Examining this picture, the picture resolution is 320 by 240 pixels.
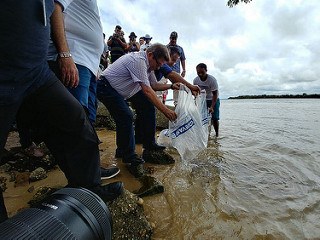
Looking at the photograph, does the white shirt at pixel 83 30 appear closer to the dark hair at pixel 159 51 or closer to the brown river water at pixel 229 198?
the dark hair at pixel 159 51

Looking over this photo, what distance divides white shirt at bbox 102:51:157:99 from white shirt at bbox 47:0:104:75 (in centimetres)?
68

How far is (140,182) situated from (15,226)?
6.22 ft

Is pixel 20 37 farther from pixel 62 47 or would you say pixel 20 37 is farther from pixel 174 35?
pixel 174 35

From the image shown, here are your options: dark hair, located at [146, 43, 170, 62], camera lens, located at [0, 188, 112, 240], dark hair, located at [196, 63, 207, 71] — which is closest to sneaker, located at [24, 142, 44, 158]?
dark hair, located at [146, 43, 170, 62]

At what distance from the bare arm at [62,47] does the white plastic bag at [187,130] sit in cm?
143

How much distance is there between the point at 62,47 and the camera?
167 centimetres

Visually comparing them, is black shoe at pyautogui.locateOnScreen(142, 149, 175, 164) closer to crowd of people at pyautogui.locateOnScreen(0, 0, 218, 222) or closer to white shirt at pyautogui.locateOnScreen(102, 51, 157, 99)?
crowd of people at pyautogui.locateOnScreen(0, 0, 218, 222)

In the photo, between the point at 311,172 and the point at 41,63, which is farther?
the point at 311,172

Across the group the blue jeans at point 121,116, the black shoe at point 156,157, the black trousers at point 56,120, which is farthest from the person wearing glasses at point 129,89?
the black trousers at point 56,120

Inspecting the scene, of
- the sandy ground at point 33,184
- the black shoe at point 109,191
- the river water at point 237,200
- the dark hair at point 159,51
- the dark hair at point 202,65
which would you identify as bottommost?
the river water at point 237,200

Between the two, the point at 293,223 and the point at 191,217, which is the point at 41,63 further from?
the point at 293,223

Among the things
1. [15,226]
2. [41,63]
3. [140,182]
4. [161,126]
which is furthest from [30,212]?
[161,126]

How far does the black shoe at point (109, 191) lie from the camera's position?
1.71m

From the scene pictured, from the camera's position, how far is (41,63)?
1.36 metres
